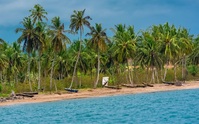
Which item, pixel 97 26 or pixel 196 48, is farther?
pixel 196 48

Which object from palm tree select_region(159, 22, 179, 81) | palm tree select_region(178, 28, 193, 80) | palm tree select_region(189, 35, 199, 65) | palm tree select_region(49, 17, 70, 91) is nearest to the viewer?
palm tree select_region(49, 17, 70, 91)

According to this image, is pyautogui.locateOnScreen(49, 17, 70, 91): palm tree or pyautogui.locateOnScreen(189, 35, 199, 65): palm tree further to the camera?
pyautogui.locateOnScreen(189, 35, 199, 65): palm tree

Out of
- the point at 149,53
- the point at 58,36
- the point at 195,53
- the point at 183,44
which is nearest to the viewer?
the point at 58,36

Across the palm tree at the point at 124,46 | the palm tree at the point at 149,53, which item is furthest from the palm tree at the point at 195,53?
the palm tree at the point at 124,46

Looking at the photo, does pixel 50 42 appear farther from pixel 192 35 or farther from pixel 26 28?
pixel 192 35

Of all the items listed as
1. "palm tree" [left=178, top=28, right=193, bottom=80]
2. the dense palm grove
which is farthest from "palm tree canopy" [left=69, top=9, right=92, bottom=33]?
"palm tree" [left=178, top=28, right=193, bottom=80]

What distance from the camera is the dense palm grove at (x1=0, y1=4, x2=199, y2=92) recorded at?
67.4m

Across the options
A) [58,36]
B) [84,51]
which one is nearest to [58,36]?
[58,36]

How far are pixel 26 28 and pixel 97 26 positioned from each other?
14.9 m

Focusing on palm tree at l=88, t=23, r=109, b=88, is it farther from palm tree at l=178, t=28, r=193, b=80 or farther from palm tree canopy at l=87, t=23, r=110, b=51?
palm tree at l=178, t=28, r=193, b=80

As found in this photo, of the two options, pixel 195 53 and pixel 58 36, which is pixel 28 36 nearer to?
pixel 58 36

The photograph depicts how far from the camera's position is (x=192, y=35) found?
9269 centimetres

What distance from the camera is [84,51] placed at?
8175 centimetres

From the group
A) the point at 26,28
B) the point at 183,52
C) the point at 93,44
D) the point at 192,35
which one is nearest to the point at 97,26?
the point at 93,44
